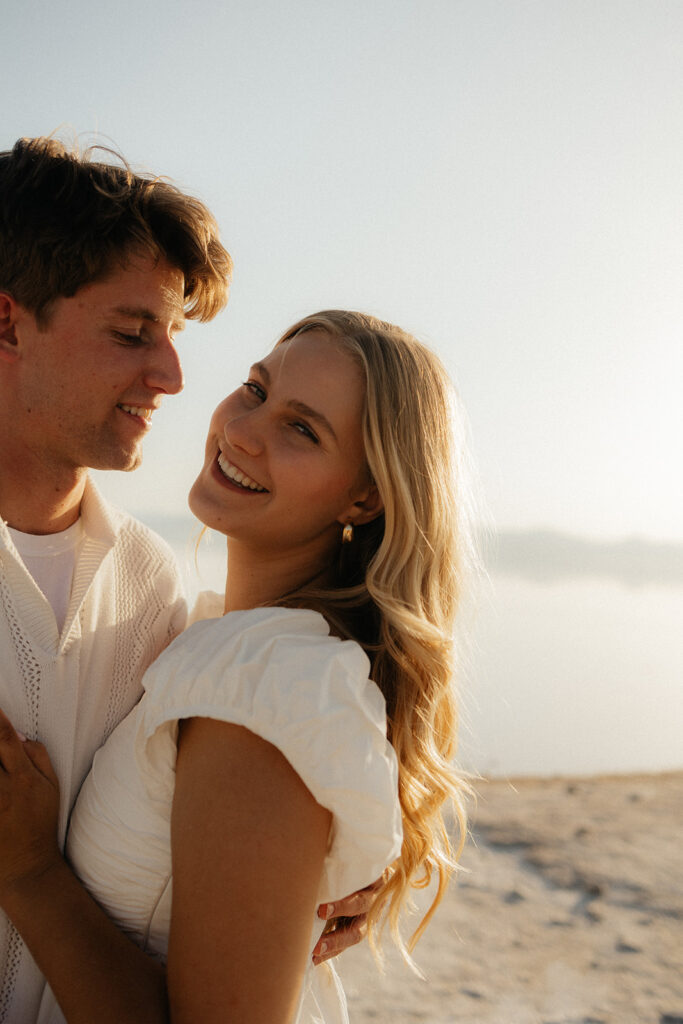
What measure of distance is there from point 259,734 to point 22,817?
546 millimetres

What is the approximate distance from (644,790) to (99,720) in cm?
581

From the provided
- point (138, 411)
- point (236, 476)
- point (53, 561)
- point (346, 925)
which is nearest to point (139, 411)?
point (138, 411)

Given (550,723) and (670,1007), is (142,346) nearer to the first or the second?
(670,1007)

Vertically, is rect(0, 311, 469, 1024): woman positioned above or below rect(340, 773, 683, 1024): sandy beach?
above

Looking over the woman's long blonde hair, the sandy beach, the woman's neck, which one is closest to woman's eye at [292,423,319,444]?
the woman's long blonde hair

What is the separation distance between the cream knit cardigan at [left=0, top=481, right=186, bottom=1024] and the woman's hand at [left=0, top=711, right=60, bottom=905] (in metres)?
0.10

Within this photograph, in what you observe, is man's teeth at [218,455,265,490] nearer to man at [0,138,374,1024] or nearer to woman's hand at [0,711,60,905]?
man at [0,138,374,1024]

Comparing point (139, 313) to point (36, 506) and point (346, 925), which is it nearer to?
point (36, 506)

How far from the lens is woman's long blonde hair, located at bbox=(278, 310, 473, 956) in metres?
2.03

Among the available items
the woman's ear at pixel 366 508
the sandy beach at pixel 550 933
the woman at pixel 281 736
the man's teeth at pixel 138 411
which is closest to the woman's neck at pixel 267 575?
the woman at pixel 281 736

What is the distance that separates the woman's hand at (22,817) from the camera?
5.81 ft

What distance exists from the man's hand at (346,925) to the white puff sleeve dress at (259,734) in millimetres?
154

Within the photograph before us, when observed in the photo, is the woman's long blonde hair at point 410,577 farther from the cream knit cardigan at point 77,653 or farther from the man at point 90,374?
the cream knit cardigan at point 77,653

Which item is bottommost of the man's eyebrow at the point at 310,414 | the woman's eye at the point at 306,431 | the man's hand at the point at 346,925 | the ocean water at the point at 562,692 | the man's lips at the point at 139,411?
the ocean water at the point at 562,692
